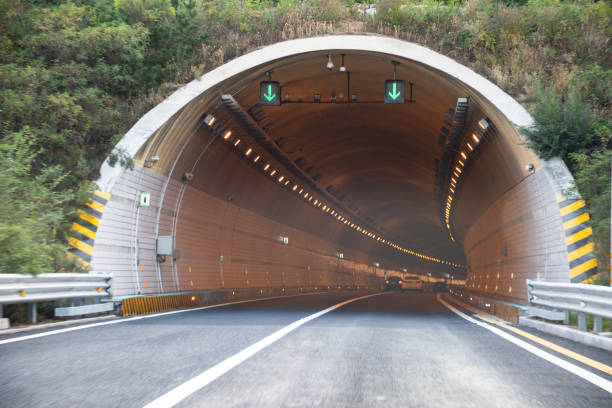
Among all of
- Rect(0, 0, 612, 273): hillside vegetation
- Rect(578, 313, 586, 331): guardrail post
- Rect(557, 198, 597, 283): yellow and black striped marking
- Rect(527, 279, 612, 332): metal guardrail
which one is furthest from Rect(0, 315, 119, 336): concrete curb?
Rect(557, 198, 597, 283): yellow and black striped marking

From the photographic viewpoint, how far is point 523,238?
2198 centimetres

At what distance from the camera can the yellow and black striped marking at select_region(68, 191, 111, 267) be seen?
17672mm

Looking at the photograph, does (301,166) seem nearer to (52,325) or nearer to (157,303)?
(157,303)

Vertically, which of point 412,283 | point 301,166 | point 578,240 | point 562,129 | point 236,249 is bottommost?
point 412,283

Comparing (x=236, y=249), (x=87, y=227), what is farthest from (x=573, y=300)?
(x=236, y=249)

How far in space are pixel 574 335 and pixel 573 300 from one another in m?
0.97

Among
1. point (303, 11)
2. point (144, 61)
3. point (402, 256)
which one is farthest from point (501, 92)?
point (402, 256)

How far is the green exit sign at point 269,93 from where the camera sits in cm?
2138

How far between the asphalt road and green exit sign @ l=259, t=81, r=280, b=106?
1092 cm

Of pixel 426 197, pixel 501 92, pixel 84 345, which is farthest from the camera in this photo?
pixel 426 197

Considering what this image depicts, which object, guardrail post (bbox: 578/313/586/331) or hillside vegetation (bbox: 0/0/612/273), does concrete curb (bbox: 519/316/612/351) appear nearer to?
guardrail post (bbox: 578/313/586/331)

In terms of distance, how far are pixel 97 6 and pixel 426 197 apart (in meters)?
29.9

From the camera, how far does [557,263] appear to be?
57.1 ft

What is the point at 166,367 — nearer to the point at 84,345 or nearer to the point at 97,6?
the point at 84,345
